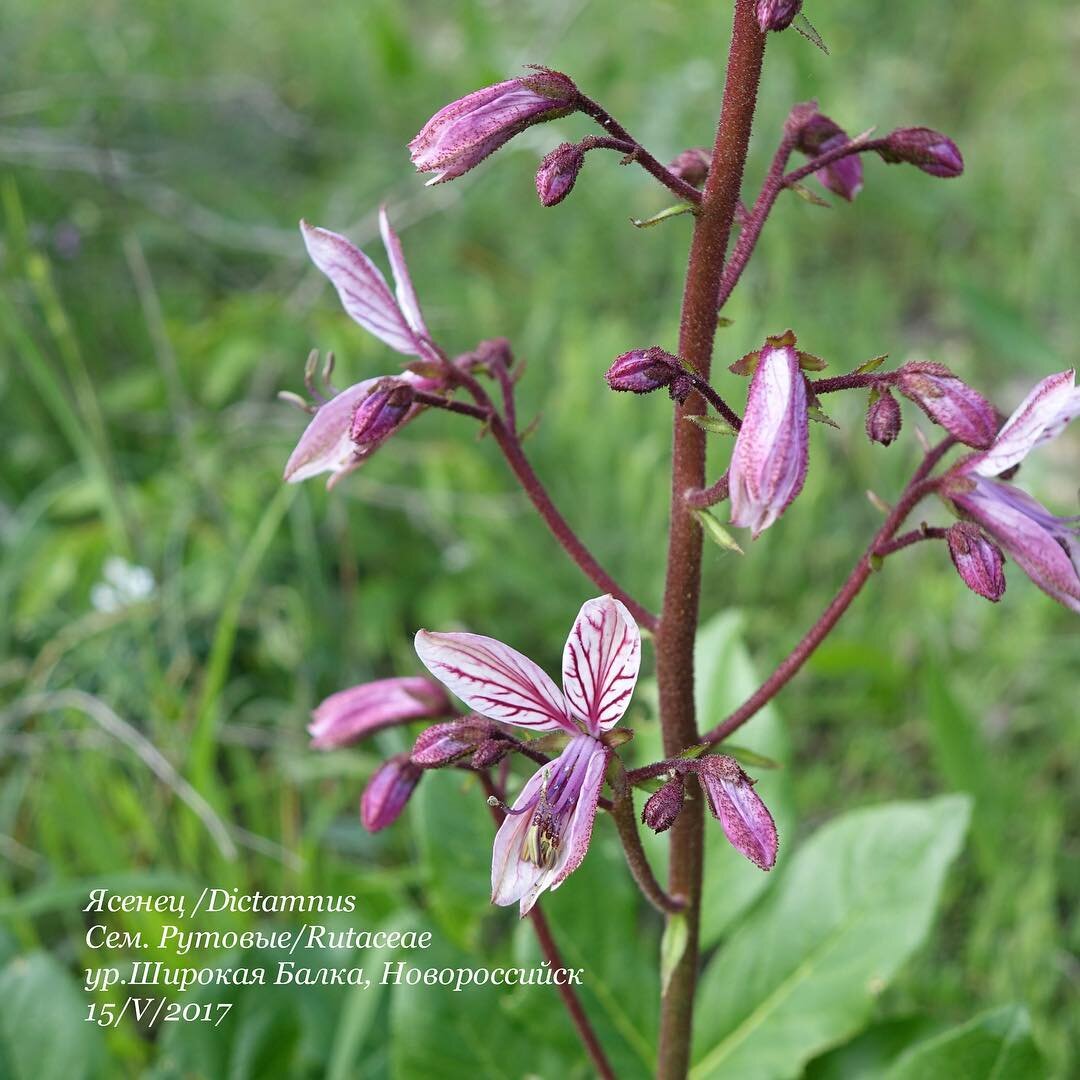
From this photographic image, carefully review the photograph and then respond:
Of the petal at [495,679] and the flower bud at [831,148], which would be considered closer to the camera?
the petal at [495,679]

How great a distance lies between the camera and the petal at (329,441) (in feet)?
4.69

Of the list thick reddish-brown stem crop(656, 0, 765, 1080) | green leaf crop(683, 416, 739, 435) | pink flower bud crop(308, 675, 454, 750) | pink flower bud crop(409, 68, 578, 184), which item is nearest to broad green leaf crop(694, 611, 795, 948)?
thick reddish-brown stem crop(656, 0, 765, 1080)

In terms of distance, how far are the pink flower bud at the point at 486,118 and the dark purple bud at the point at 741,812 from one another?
2.27ft

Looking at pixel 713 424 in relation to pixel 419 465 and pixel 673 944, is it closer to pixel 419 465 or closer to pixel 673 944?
pixel 673 944

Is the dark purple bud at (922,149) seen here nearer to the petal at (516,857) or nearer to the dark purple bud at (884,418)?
the dark purple bud at (884,418)

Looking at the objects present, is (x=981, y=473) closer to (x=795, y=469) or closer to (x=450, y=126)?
(x=795, y=469)

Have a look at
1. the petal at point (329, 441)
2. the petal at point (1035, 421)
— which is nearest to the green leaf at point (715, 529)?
the petal at point (1035, 421)

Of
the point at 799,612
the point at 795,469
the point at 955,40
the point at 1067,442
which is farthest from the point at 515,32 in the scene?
the point at 795,469

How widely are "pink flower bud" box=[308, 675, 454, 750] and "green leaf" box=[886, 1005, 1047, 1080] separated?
2.77ft

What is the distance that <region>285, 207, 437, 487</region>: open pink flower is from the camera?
4.67 feet

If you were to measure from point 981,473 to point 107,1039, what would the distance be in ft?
6.71

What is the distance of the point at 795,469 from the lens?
3.64ft

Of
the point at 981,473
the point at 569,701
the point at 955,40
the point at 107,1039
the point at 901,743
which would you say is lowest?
the point at 107,1039

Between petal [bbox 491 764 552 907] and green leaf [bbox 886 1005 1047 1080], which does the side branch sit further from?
green leaf [bbox 886 1005 1047 1080]
